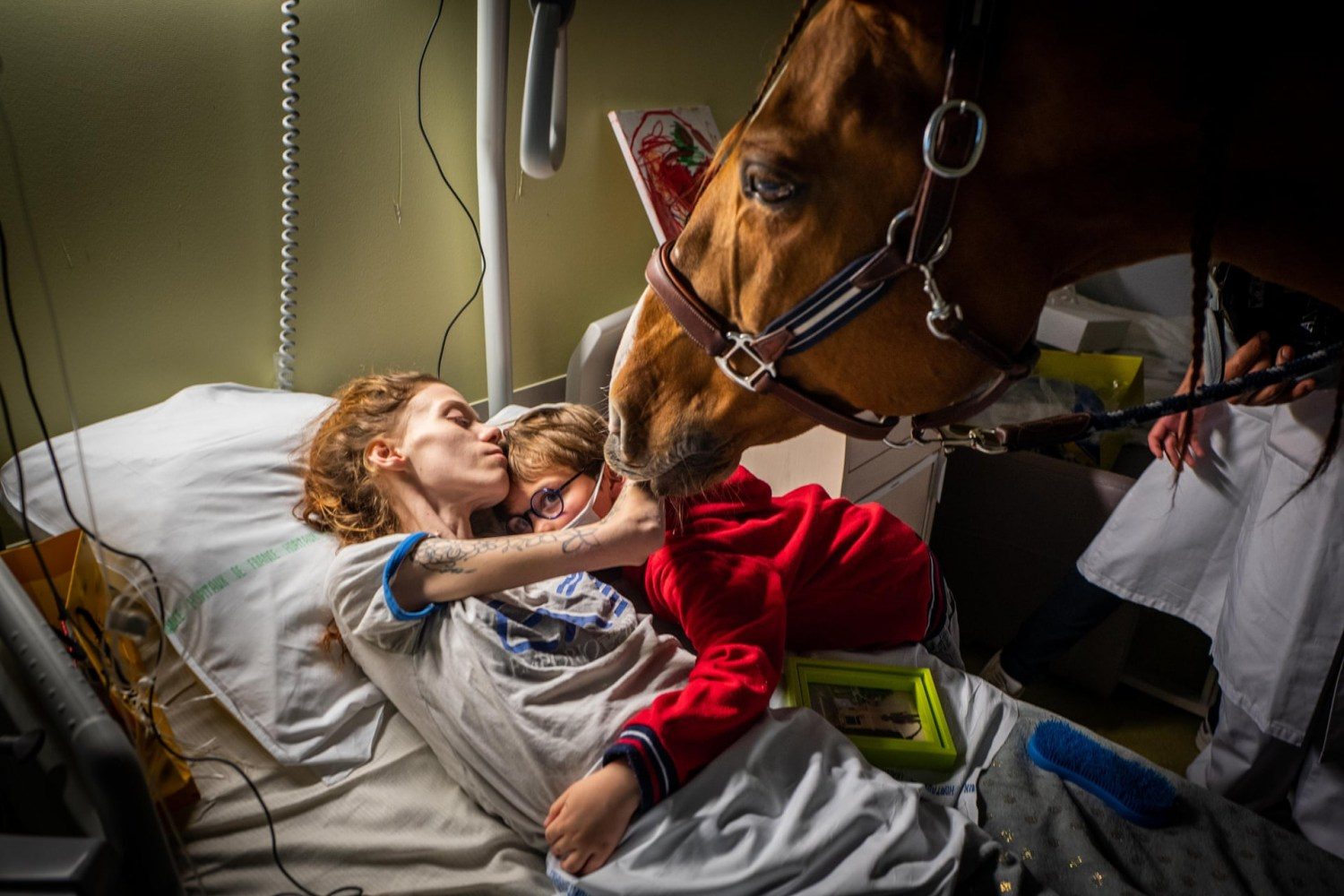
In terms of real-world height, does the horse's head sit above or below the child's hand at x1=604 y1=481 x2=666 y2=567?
above

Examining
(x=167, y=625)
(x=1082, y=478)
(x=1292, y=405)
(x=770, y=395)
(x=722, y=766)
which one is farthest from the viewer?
(x=1082, y=478)

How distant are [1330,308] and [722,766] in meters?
0.96

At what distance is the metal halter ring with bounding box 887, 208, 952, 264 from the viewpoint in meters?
0.68

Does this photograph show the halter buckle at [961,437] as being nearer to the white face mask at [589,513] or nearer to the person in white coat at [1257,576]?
the person in white coat at [1257,576]

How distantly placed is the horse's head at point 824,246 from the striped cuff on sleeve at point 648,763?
0.32 m

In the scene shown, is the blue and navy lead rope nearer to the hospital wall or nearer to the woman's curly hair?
the woman's curly hair

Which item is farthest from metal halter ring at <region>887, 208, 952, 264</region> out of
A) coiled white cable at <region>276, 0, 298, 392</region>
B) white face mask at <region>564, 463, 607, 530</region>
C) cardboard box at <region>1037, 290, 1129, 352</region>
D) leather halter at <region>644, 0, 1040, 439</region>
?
cardboard box at <region>1037, 290, 1129, 352</region>

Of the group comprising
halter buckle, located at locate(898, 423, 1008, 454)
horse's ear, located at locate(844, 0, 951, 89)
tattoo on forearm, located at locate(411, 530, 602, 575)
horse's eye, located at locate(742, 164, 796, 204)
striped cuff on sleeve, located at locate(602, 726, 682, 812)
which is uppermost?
horse's ear, located at locate(844, 0, 951, 89)

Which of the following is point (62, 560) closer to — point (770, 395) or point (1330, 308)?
point (770, 395)

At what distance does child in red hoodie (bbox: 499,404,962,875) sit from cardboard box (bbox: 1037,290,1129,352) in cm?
115

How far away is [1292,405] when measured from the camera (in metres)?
1.32

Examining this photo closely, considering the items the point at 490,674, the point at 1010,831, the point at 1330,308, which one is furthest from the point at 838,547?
the point at 1330,308

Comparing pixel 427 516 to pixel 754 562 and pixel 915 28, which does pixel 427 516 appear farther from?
pixel 915 28

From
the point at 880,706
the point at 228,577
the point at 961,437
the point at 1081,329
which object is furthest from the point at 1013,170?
the point at 1081,329
